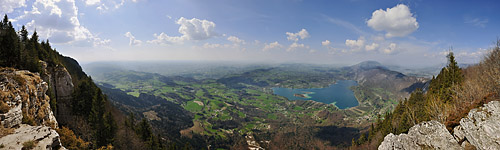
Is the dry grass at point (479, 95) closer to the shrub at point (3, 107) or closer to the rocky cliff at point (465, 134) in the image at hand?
the rocky cliff at point (465, 134)

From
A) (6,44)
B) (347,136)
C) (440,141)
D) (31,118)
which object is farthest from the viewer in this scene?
(347,136)

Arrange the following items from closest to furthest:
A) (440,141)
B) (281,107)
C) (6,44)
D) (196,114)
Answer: (440,141) < (6,44) < (196,114) < (281,107)

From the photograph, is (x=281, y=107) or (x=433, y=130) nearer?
(x=433, y=130)

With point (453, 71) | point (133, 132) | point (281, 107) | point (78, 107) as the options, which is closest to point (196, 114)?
point (281, 107)

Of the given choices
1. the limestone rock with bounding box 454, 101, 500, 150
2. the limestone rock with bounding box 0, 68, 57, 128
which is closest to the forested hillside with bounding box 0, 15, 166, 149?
the limestone rock with bounding box 0, 68, 57, 128

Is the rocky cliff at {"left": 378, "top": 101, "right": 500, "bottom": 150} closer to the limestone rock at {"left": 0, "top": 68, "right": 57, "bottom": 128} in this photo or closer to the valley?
the limestone rock at {"left": 0, "top": 68, "right": 57, "bottom": 128}

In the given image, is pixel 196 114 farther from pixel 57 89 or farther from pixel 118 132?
pixel 57 89

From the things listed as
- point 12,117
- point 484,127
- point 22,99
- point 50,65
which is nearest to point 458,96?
point 484,127
